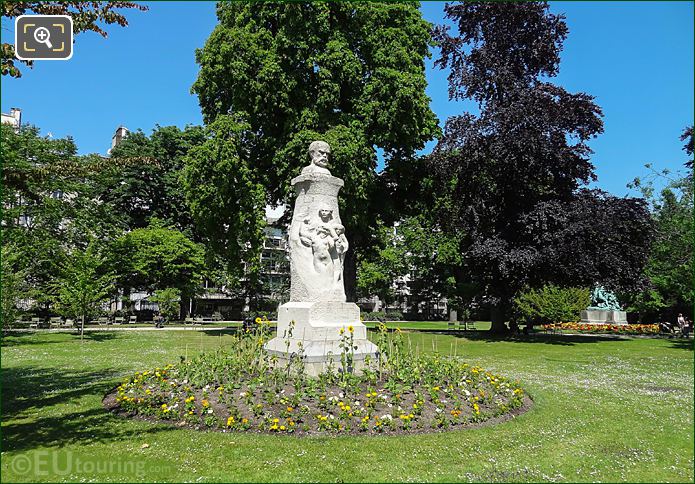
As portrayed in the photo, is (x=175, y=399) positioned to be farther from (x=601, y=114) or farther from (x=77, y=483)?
(x=601, y=114)

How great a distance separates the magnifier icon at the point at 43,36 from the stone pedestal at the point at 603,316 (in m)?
40.4

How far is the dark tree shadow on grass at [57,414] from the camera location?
6566 millimetres

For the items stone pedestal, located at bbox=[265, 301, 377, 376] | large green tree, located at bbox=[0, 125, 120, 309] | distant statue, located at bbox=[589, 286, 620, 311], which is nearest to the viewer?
large green tree, located at bbox=[0, 125, 120, 309]

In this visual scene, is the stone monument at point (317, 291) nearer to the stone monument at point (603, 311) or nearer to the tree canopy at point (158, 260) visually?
the tree canopy at point (158, 260)

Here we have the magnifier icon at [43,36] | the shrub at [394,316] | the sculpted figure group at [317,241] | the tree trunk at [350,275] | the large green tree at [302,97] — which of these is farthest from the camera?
the shrub at [394,316]

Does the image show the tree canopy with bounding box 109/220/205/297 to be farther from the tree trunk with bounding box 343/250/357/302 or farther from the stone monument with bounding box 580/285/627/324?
the stone monument with bounding box 580/285/627/324

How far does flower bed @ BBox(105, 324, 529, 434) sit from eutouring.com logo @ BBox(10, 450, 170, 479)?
1.61 meters

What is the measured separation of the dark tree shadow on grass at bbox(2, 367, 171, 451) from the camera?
657cm

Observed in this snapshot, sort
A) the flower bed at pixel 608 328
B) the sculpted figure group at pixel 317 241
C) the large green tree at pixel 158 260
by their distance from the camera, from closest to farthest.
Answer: the sculpted figure group at pixel 317 241 → the flower bed at pixel 608 328 → the large green tree at pixel 158 260

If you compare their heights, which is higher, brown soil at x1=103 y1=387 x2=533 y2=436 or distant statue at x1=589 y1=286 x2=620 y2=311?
distant statue at x1=589 y1=286 x2=620 y2=311

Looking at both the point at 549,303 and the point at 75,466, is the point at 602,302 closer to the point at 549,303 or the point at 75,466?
the point at 549,303

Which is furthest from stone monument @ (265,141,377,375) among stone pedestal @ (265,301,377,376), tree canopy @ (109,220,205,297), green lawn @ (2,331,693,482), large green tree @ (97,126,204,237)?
large green tree @ (97,126,204,237)

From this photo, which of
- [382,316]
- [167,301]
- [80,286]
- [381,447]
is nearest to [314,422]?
[381,447]

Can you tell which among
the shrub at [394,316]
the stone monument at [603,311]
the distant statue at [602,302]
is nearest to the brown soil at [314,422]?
the stone monument at [603,311]
